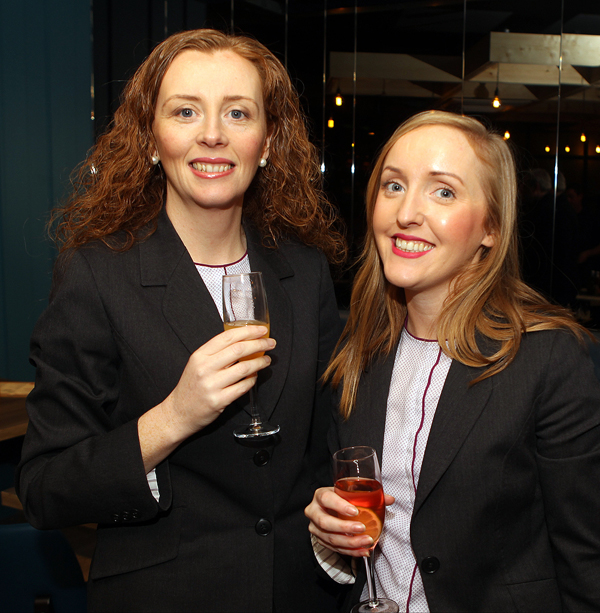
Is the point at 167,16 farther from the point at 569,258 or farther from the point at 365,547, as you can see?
the point at 365,547

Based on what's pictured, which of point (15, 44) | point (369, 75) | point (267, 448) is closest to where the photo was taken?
point (267, 448)

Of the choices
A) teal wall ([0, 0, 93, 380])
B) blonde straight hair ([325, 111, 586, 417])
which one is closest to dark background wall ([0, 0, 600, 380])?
teal wall ([0, 0, 93, 380])

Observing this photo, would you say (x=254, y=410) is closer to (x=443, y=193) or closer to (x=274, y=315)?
(x=274, y=315)

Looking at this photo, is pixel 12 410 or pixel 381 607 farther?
pixel 12 410

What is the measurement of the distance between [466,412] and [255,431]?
466 mm

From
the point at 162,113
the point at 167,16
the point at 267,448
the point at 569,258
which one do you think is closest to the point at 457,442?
the point at 267,448

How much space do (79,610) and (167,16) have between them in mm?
5551

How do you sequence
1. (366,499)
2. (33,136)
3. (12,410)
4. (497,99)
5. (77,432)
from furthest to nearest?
1. (497,99)
2. (33,136)
3. (12,410)
4. (77,432)
5. (366,499)

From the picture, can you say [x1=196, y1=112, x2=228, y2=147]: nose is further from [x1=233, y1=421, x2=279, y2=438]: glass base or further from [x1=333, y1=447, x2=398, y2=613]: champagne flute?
[x1=333, y1=447, x2=398, y2=613]: champagne flute

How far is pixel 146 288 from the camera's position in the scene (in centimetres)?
135

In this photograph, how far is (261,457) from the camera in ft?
4.32

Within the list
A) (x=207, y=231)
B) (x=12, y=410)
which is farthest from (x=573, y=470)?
(x=12, y=410)

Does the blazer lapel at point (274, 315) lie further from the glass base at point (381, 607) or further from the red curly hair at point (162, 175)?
the glass base at point (381, 607)

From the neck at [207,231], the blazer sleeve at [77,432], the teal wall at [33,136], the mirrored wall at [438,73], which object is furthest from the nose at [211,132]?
the mirrored wall at [438,73]
